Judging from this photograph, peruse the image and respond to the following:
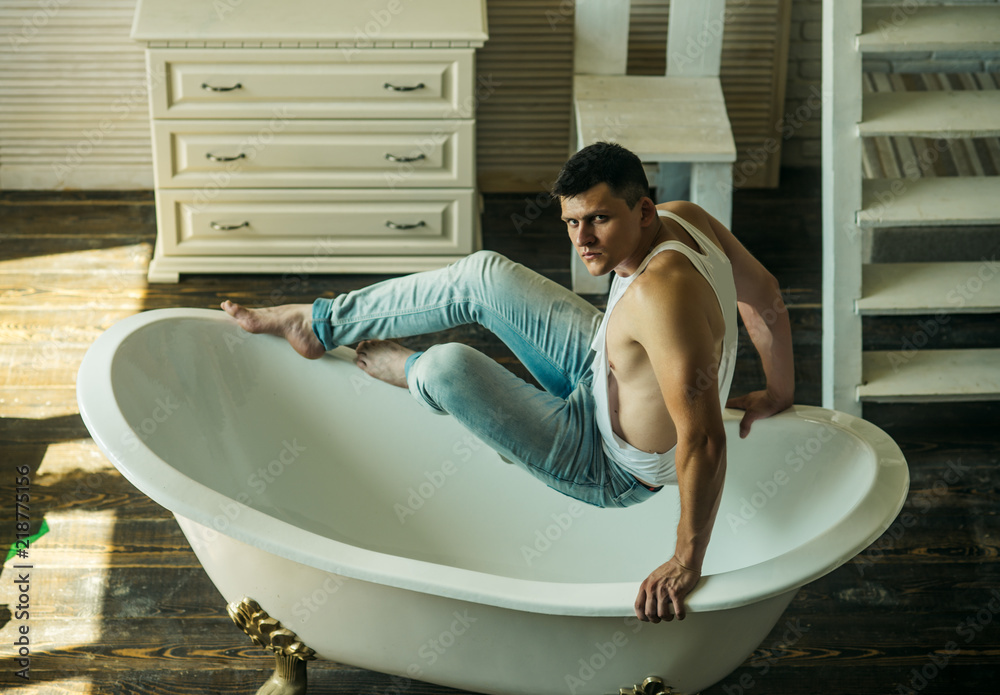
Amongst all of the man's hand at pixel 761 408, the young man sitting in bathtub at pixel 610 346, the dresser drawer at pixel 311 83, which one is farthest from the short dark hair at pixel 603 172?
the dresser drawer at pixel 311 83

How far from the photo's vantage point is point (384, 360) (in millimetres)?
1873

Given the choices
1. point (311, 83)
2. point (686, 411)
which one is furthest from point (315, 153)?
point (686, 411)

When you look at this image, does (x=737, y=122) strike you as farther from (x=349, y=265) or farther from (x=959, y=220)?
(x=349, y=265)

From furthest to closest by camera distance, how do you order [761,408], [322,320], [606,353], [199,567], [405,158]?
[405,158] → [199,567] → [322,320] → [761,408] → [606,353]

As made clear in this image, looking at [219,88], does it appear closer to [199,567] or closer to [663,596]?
[199,567]

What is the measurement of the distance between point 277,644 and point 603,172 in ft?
3.13

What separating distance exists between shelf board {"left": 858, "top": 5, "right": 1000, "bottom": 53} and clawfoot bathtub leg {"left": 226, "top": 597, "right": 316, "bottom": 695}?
5.94 ft

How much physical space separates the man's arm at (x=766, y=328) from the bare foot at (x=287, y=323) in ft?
2.58

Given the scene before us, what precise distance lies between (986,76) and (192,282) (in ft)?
8.77

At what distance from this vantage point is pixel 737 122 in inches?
137

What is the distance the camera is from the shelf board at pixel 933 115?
230cm

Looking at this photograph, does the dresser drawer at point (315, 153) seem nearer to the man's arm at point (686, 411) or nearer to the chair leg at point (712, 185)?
the chair leg at point (712, 185)

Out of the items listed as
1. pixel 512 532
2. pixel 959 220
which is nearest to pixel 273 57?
pixel 512 532

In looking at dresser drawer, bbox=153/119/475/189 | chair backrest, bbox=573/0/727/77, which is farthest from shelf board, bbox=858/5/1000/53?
dresser drawer, bbox=153/119/475/189
